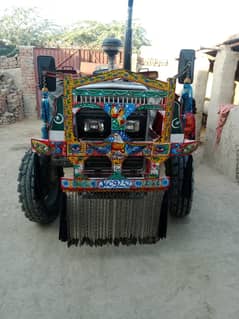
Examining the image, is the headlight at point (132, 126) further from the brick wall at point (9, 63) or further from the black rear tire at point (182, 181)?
the brick wall at point (9, 63)

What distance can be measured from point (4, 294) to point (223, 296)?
1.64 meters

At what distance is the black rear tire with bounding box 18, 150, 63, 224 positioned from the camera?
2689 mm

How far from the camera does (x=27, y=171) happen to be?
2732 millimetres

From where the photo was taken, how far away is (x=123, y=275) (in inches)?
91.3

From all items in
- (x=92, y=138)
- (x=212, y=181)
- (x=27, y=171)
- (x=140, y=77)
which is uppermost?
(x=140, y=77)

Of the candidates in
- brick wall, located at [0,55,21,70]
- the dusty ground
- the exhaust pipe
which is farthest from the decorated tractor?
brick wall, located at [0,55,21,70]

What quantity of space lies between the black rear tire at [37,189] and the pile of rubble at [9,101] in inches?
261

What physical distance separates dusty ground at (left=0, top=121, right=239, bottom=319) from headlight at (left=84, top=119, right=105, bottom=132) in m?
1.13

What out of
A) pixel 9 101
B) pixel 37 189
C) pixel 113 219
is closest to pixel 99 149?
pixel 113 219

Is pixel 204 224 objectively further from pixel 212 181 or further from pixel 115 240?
pixel 212 181

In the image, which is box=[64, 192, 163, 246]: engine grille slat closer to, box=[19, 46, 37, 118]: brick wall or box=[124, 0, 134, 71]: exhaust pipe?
box=[124, 0, 134, 71]: exhaust pipe

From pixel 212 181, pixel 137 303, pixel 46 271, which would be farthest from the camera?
pixel 212 181

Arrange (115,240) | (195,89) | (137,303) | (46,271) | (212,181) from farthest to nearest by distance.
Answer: (195,89) → (212,181) → (115,240) → (46,271) → (137,303)

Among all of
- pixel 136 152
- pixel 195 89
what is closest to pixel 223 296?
pixel 136 152
